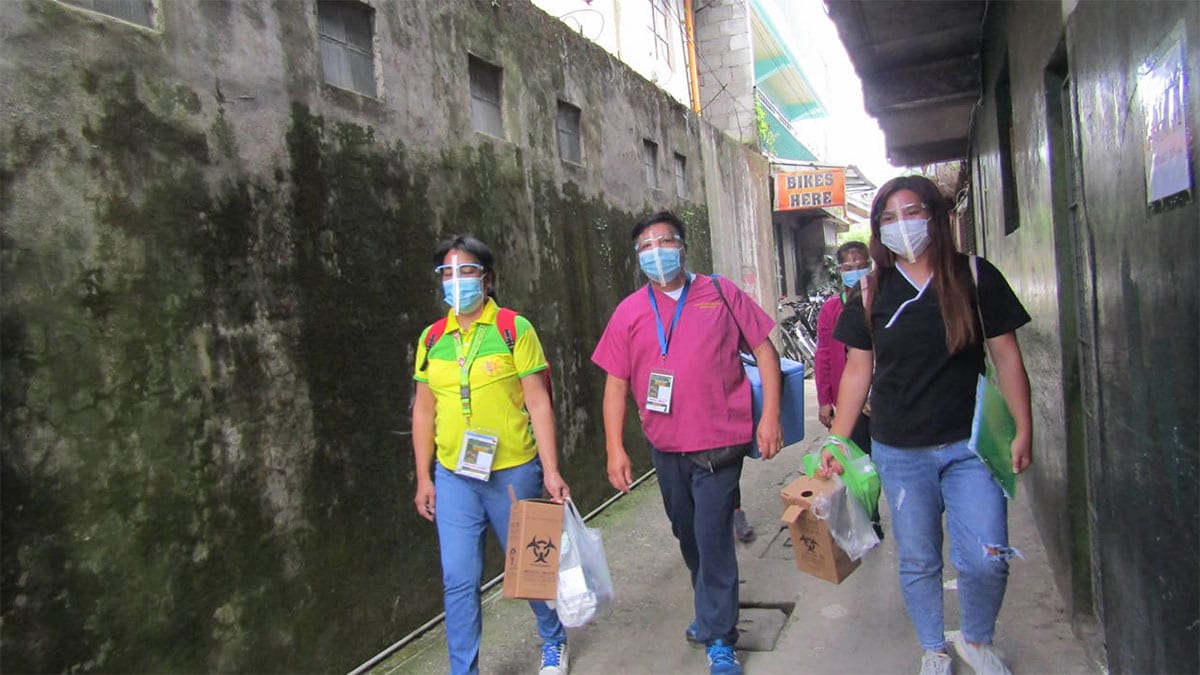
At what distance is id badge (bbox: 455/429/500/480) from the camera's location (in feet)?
10.6

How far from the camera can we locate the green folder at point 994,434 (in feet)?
9.02

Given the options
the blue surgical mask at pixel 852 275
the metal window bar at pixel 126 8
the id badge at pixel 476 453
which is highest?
the metal window bar at pixel 126 8

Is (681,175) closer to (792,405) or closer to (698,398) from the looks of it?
(792,405)

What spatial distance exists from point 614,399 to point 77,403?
78.0 inches

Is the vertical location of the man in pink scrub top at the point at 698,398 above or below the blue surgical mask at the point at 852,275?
below

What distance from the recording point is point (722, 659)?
132 inches

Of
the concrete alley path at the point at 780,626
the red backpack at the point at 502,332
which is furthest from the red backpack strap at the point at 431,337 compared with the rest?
the concrete alley path at the point at 780,626

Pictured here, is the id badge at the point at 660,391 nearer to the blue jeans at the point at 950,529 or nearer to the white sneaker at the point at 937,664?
the blue jeans at the point at 950,529

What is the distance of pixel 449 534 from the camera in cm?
332

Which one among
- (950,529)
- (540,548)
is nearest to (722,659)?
(540,548)

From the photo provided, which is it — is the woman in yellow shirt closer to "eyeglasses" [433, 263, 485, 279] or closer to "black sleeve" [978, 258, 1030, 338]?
"eyeglasses" [433, 263, 485, 279]

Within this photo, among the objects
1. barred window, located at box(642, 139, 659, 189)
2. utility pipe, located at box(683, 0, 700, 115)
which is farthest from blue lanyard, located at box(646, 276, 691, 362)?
utility pipe, located at box(683, 0, 700, 115)

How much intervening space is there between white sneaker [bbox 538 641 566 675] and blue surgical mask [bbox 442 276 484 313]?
1.52m

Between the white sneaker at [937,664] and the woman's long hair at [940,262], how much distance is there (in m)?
1.13
